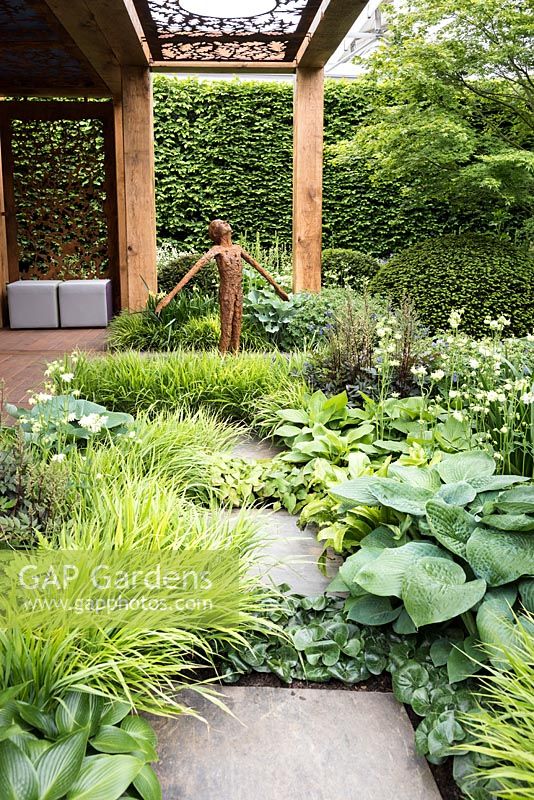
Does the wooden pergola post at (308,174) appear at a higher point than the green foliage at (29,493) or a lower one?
higher

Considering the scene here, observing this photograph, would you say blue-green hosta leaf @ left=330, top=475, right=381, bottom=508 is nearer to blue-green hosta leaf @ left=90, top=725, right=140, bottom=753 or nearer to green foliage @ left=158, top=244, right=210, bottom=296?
blue-green hosta leaf @ left=90, top=725, right=140, bottom=753

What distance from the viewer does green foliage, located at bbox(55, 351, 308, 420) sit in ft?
13.5

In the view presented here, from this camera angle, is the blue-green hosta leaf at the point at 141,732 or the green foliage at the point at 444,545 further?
the green foliage at the point at 444,545

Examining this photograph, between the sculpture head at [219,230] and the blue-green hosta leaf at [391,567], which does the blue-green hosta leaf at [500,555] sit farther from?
the sculpture head at [219,230]

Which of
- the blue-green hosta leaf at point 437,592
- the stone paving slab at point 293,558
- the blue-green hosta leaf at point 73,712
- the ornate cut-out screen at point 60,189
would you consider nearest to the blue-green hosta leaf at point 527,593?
the blue-green hosta leaf at point 437,592

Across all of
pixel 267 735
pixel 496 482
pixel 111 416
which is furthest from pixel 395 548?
pixel 111 416

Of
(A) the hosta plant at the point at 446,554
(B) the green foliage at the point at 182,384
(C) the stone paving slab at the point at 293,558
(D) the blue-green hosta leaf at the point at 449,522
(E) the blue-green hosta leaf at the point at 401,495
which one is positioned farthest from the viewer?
(B) the green foliage at the point at 182,384

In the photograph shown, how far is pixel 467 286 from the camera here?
20.8 feet

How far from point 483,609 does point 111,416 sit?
1856mm

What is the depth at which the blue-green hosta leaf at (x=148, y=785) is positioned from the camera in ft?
4.83

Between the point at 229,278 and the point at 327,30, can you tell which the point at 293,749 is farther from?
the point at 327,30

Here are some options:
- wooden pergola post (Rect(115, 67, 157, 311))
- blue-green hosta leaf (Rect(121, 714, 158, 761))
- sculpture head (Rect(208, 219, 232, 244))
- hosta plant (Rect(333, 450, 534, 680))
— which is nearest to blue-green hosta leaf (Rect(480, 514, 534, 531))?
hosta plant (Rect(333, 450, 534, 680))

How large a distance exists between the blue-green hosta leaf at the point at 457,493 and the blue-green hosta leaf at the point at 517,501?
82mm

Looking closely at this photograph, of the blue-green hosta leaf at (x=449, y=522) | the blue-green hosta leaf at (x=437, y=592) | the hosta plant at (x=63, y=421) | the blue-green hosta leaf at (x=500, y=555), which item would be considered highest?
the hosta plant at (x=63, y=421)
